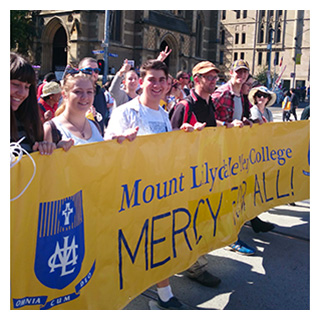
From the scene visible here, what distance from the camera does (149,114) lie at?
11.4 ft

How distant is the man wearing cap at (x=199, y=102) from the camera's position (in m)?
4.02

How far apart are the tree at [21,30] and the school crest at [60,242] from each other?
34299mm

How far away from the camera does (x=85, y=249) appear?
2633 mm

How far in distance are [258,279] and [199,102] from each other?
6.17 ft

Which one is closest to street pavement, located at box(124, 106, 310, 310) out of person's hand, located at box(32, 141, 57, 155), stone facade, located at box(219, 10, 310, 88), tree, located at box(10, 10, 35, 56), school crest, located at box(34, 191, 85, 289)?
school crest, located at box(34, 191, 85, 289)

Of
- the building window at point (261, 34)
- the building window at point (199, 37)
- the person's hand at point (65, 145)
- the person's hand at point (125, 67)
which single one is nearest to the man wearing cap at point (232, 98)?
the person's hand at point (125, 67)

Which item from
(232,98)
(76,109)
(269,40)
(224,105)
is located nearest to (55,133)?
(76,109)

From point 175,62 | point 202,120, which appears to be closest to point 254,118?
point 202,120

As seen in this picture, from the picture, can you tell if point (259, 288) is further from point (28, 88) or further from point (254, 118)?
point (28, 88)

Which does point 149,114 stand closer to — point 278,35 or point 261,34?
point 278,35

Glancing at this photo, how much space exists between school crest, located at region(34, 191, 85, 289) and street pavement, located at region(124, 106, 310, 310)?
3.41ft

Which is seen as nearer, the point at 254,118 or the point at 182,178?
the point at 182,178

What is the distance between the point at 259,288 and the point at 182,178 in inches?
51.0

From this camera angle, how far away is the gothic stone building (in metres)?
33.2
